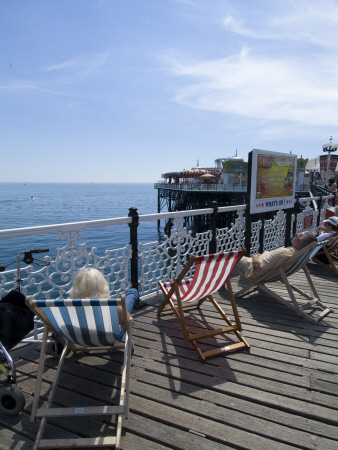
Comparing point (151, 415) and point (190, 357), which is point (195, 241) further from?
point (151, 415)

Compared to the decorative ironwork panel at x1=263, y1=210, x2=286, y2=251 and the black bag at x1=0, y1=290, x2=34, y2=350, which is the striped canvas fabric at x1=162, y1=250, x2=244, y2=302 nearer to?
the black bag at x1=0, y1=290, x2=34, y2=350

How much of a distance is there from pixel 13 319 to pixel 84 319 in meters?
0.62

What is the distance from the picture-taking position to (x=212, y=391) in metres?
2.24

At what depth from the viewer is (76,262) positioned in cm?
A: 327

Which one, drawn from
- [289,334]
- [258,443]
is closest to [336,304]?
[289,334]

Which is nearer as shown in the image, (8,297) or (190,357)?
(8,297)

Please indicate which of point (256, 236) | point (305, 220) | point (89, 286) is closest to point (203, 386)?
point (89, 286)

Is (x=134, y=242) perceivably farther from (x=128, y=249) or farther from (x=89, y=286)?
(x=89, y=286)

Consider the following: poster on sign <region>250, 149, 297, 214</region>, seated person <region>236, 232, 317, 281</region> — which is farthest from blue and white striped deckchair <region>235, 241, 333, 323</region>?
poster on sign <region>250, 149, 297, 214</region>

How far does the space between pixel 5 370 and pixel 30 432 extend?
0.43 m

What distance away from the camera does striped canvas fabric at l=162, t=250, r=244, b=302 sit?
271 cm

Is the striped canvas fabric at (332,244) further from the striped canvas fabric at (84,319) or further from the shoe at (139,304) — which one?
the striped canvas fabric at (84,319)

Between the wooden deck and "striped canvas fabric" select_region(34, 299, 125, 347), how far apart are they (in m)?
0.43

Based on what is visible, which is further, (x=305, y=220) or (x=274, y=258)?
(x=305, y=220)
